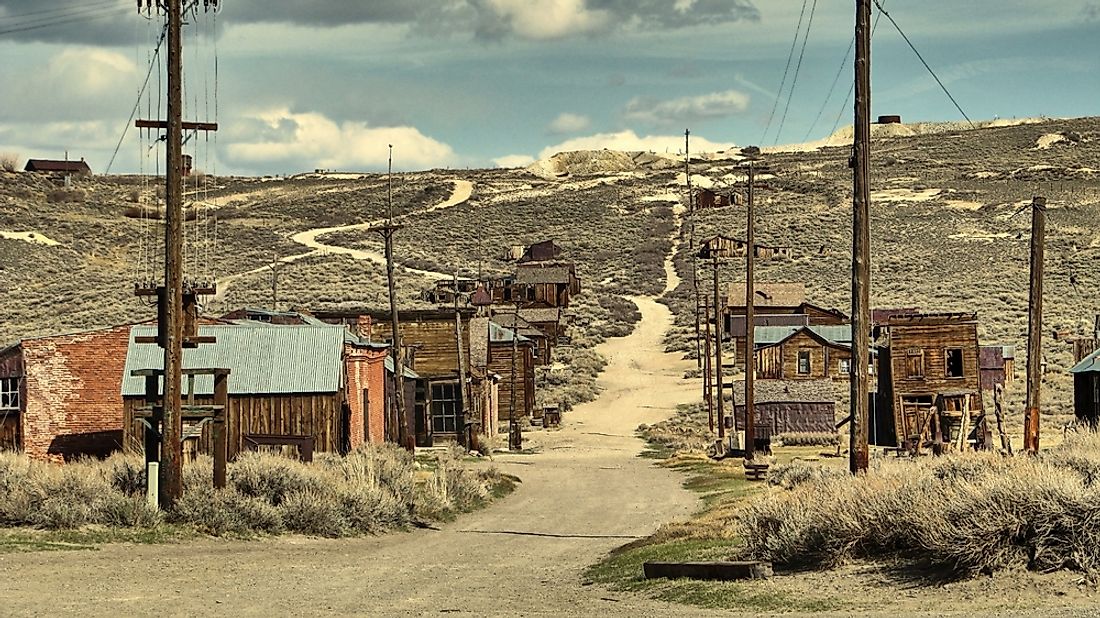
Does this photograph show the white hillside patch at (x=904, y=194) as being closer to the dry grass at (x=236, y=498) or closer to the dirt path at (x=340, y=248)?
the dirt path at (x=340, y=248)

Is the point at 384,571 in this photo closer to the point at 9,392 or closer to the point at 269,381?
the point at 269,381

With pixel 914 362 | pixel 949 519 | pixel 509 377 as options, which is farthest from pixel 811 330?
pixel 949 519

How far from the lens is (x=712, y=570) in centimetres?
1356

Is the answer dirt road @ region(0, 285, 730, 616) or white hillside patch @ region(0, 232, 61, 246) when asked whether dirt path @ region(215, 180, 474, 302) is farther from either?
dirt road @ region(0, 285, 730, 616)

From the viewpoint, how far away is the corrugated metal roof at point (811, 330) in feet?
199

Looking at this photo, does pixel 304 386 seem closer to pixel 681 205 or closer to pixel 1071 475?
pixel 1071 475

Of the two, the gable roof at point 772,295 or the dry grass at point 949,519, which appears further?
the gable roof at point 772,295

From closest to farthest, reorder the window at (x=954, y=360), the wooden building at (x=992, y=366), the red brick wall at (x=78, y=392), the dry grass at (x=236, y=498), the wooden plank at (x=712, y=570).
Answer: the wooden plank at (x=712, y=570), the dry grass at (x=236, y=498), the red brick wall at (x=78, y=392), the window at (x=954, y=360), the wooden building at (x=992, y=366)

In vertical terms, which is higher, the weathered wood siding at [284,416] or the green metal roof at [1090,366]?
the green metal roof at [1090,366]

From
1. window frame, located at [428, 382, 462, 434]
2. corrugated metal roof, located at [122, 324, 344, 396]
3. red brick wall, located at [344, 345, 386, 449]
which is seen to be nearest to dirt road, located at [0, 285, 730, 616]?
corrugated metal roof, located at [122, 324, 344, 396]

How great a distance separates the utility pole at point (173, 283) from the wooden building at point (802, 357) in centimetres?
4193

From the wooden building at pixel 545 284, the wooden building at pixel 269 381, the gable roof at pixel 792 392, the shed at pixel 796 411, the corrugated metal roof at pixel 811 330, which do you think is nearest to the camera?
the wooden building at pixel 269 381

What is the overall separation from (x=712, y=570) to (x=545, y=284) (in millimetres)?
75818

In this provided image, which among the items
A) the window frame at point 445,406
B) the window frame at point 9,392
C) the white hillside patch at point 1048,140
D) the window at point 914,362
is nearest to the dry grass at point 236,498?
the window frame at point 9,392
